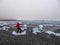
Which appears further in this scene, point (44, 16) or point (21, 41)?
point (44, 16)

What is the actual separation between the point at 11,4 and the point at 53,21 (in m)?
0.52

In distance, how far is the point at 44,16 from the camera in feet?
4.01

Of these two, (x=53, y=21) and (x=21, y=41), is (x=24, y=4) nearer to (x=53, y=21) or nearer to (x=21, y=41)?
(x=53, y=21)

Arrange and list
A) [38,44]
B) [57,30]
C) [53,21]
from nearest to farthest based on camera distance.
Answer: [38,44], [57,30], [53,21]

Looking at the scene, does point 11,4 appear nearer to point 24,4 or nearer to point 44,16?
point 24,4

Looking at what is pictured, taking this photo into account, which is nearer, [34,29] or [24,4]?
[34,29]

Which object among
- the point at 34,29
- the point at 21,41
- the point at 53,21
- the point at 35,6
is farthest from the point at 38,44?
Result: the point at 35,6

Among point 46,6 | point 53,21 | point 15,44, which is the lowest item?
point 15,44

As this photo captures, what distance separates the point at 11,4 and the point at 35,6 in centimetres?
28

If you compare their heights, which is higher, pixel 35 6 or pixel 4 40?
pixel 35 6

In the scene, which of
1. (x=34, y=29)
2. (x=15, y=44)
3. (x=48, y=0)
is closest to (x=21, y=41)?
(x=15, y=44)

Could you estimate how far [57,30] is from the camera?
3.29 ft

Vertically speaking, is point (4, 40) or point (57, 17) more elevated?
point (57, 17)

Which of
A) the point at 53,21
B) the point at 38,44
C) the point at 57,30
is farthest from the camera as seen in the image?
the point at 53,21
